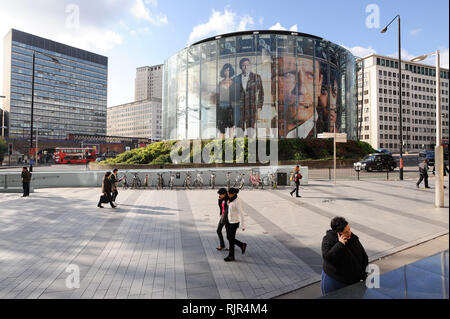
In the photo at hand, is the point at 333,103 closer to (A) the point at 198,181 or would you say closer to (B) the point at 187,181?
(A) the point at 198,181

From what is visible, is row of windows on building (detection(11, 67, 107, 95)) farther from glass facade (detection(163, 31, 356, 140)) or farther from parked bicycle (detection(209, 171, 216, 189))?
parked bicycle (detection(209, 171, 216, 189))

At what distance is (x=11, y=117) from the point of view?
344ft

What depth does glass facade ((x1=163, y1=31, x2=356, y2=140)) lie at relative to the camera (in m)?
36.0

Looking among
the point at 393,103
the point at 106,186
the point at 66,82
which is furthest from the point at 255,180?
the point at 66,82

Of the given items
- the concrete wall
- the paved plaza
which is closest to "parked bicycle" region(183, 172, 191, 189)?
the concrete wall

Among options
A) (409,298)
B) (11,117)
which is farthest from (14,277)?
(11,117)

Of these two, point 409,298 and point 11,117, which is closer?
point 409,298

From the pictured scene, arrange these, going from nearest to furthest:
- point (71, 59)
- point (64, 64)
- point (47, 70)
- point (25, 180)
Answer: point (25, 180) → point (47, 70) → point (64, 64) → point (71, 59)

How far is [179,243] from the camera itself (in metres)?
6.68

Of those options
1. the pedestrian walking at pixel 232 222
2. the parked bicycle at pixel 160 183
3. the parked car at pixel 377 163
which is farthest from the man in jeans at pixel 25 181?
the parked car at pixel 377 163

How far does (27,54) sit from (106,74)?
3319 centimetres

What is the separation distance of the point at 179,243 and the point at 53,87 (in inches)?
5182
